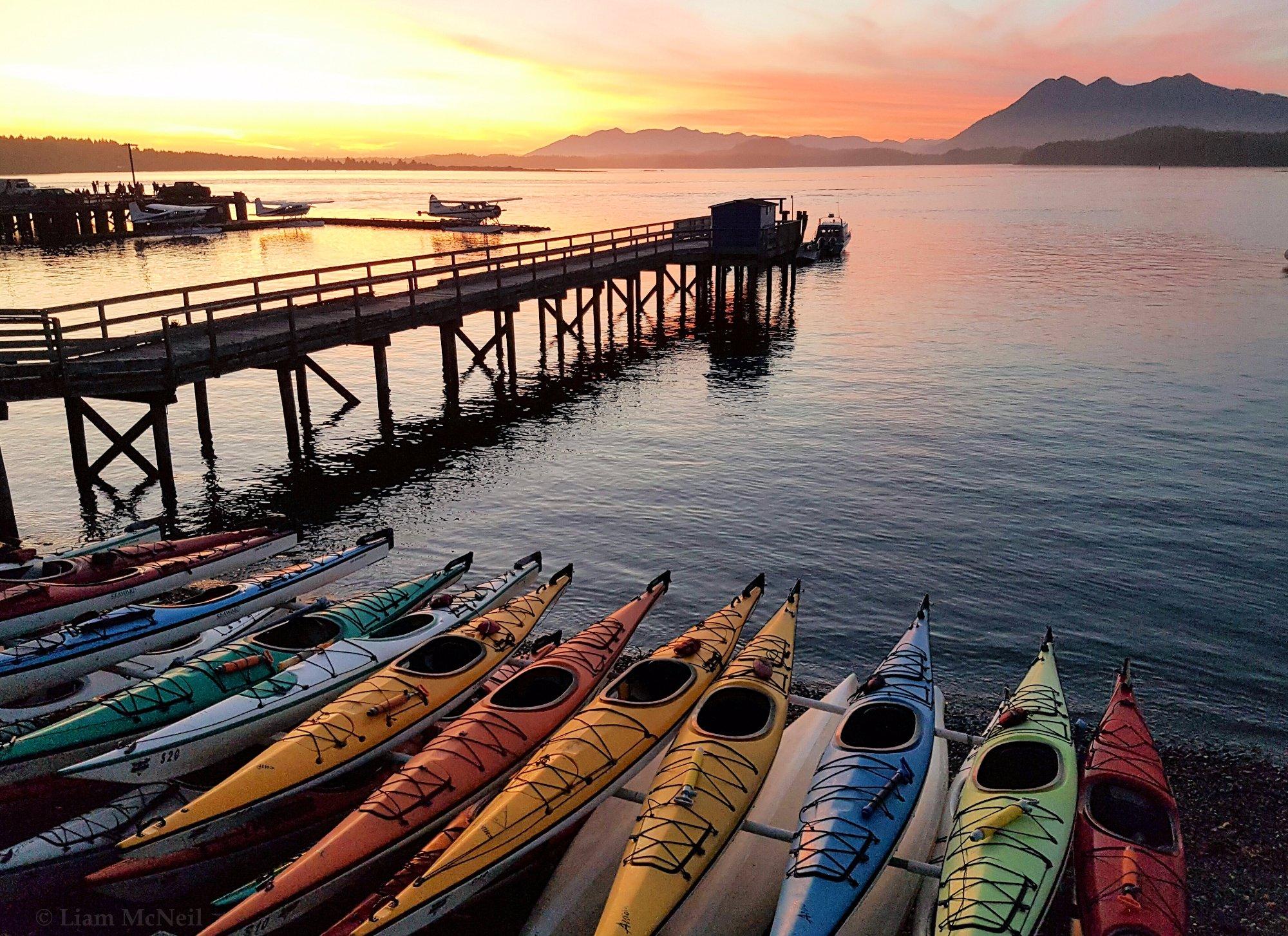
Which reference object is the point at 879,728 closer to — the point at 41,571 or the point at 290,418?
the point at 41,571

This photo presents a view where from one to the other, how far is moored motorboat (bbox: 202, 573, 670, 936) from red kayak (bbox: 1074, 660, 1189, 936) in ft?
18.1

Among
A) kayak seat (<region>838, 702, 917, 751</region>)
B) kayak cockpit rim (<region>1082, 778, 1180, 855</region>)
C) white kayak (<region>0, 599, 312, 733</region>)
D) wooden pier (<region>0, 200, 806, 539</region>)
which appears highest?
wooden pier (<region>0, 200, 806, 539</region>)

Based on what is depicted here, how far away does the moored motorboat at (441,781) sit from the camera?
713 centimetres

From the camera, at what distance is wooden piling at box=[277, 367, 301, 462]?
23.6 meters

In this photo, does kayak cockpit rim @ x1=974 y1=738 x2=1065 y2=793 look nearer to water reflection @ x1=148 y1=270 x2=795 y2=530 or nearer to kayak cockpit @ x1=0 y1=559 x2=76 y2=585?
kayak cockpit @ x1=0 y1=559 x2=76 y2=585

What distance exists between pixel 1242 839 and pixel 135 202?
108 metres

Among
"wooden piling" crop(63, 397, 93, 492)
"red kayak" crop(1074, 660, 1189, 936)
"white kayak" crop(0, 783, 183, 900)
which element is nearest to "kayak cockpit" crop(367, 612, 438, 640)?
"white kayak" crop(0, 783, 183, 900)

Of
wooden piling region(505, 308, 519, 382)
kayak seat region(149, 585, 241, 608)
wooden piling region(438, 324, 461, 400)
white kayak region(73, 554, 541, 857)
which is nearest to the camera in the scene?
white kayak region(73, 554, 541, 857)

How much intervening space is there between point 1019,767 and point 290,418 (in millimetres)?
21363

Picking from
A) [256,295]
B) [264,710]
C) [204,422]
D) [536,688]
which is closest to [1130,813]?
[536,688]

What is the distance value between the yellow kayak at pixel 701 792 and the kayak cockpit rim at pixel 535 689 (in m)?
1.68

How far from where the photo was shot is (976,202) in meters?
153

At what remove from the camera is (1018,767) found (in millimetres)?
8578

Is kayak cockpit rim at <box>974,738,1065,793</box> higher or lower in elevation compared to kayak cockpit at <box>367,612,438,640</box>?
higher
